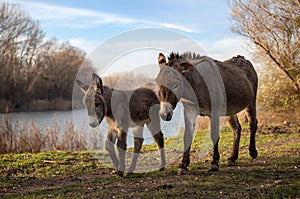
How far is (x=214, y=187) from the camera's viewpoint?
198 inches

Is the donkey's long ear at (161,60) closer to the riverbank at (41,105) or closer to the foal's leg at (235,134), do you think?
the foal's leg at (235,134)

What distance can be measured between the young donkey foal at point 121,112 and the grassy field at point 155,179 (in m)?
0.46

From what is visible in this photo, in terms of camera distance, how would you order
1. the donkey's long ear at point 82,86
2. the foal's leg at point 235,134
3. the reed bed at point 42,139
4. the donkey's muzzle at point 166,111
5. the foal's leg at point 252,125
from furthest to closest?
the reed bed at point 42,139 → the foal's leg at point 252,125 → the foal's leg at point 235,134 → the donkey's long ear at point 82,86 → the donkey's muzzle at point 166,111

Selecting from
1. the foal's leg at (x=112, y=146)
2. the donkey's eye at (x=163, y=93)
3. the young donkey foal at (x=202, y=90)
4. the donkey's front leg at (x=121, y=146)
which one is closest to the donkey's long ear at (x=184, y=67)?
the young donkey foal at (x=202, y=90)

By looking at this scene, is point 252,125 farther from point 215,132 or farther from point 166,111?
point 166,111

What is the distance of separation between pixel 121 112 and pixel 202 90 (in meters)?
1.46

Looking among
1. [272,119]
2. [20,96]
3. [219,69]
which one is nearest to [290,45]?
[272,119]

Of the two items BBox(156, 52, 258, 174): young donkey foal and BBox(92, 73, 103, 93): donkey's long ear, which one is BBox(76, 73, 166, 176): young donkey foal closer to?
BBox(92, 73, 103, 93): donkey's long ear

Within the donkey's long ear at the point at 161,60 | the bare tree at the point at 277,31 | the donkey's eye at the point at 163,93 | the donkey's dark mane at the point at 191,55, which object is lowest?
the donkey's eye at the point at 163,93

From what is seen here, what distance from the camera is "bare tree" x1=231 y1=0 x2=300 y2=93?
1702 cm

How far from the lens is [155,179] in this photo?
19.0 ft

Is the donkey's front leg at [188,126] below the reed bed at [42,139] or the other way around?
the other way around

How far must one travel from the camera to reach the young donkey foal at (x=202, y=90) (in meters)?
5.43

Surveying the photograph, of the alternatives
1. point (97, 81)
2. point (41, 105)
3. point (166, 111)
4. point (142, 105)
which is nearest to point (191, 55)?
point (142, 105)
